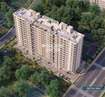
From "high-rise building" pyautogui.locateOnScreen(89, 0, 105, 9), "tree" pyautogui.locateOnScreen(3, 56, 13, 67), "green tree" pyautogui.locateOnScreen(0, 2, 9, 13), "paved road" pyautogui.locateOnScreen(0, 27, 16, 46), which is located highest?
"high-rise building" pyautogui.locateOnScreen(89, 0, 105, 9)

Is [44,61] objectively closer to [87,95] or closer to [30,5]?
[87,95]

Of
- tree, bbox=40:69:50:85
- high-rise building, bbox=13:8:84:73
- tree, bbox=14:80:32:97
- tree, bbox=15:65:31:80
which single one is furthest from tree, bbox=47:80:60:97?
tree, bbox=15:65:31:80

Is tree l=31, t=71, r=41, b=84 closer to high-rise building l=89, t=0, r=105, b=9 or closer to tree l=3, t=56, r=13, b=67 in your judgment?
tree l=3, t=56, r=13, b=67

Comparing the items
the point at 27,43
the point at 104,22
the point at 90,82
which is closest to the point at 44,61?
the point at 27,43

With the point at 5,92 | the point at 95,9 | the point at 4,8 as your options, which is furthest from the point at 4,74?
the point at 95,9

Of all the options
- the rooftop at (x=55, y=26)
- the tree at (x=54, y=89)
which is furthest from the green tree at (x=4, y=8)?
the tree at (x=54, y=89)

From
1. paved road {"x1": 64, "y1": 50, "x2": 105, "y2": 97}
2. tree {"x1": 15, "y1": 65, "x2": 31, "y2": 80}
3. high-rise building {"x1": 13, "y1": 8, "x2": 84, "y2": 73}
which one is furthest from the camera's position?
tree {"x1": 15, "y1": 65, "x2": 31, "y2": 80}

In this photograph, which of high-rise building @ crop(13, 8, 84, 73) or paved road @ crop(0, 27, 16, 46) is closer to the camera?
high-rise building @ crop(13, 8, 84, 73)
